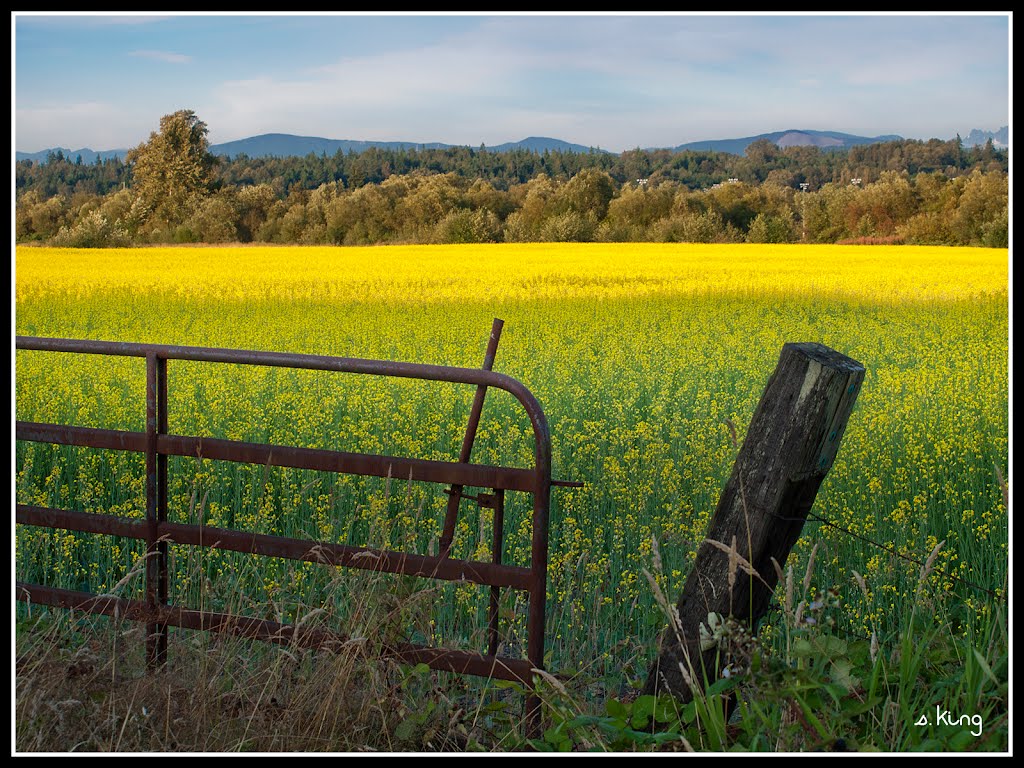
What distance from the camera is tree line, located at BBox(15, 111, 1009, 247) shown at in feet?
159

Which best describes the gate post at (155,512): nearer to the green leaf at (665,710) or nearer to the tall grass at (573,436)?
the tall grass at (573,436)

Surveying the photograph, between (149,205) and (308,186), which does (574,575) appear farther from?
(308,186)

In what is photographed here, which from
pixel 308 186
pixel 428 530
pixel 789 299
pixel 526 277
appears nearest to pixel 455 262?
pixel 526 277

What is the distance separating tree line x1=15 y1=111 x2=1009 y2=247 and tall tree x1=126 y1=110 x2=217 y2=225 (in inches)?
2.8

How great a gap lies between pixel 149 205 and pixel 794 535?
2116 inches

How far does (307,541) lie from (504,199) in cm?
5462

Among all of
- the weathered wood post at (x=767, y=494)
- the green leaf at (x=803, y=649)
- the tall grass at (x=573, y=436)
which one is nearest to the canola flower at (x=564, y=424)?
the tall grass at (x=573, y=436)

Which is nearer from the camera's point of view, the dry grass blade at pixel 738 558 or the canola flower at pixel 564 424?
the dry grass blade at pixel 738 558

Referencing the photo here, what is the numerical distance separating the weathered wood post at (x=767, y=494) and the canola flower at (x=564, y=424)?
73 cm

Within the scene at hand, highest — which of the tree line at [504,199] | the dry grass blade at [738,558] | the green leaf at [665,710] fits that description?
the tree line at [504,199]

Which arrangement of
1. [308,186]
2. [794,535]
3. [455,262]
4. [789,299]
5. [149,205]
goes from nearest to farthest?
[794,535] < [789,299] < [455,262] < [149,205] < [308,186]

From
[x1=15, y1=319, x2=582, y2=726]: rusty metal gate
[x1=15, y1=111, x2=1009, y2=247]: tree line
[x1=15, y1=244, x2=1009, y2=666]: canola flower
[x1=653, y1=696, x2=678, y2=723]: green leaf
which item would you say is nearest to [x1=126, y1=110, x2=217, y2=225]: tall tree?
[x1=15, y1=111, x2=1009, y2=247]: tree line

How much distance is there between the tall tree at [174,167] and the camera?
2066 inches

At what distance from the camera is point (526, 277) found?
24406 millimetres
